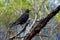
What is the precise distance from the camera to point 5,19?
9.04m

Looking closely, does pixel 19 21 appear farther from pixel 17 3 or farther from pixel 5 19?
pixel 5 19

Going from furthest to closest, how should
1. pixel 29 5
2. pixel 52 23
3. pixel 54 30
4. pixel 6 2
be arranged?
pixel 54 30 < pixel 52 23 < pixel 6 2 < pixel 29 5

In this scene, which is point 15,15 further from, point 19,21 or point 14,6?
point 19,21

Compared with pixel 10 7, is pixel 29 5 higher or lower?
lower

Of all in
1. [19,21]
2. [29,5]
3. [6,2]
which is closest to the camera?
[19,21]

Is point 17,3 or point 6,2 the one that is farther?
point 6,2

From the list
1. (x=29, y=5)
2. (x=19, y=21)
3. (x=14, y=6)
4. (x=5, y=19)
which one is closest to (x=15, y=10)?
(x=14, y=6)

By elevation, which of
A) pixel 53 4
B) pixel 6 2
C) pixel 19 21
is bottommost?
pixel 19 21

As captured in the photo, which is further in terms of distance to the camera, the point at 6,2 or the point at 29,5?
the point at 6,2

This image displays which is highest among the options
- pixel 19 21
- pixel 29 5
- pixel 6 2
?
pixel 6 2

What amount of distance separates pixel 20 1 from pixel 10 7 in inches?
21.3

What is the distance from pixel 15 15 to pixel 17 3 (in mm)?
559

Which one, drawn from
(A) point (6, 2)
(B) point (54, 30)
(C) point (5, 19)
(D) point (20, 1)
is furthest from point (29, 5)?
(B) point (54, 30)

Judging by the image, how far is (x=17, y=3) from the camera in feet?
26.0
